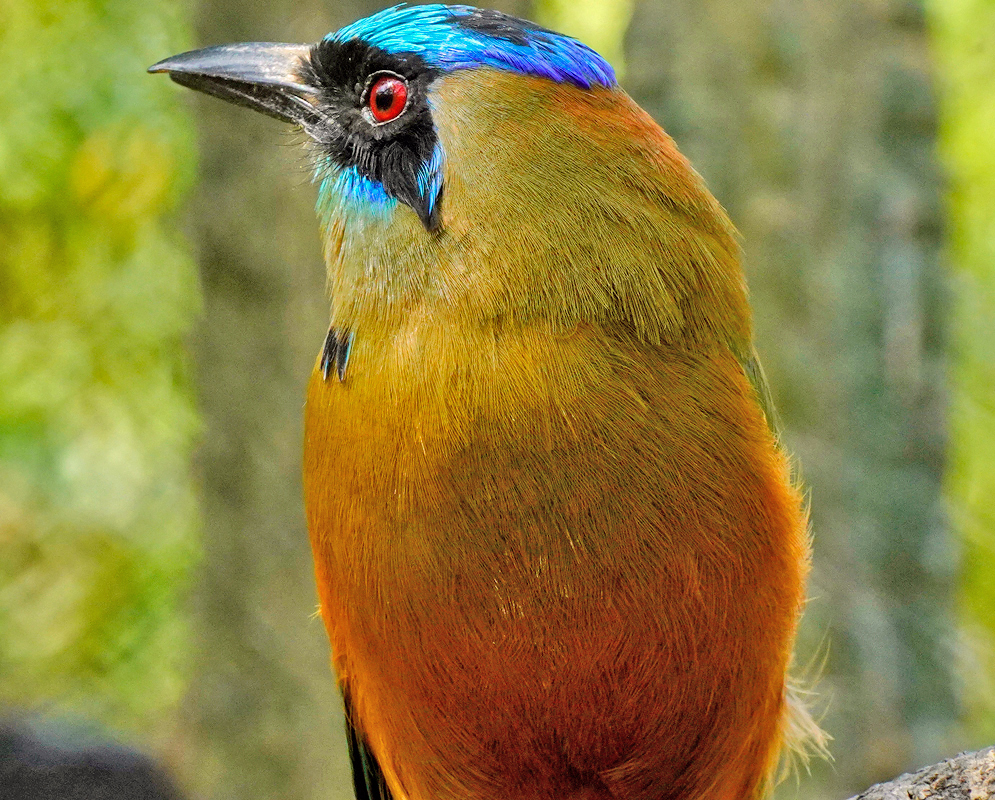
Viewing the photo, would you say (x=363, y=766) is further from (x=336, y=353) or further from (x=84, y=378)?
(x=84, y=378)

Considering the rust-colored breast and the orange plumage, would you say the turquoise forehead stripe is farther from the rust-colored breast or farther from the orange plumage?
the rust-colored breast

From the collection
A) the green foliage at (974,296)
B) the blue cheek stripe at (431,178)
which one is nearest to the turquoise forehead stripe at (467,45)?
the blue cheek stripe at (431,178)

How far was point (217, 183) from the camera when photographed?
19.2 feet

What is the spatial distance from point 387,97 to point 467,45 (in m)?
0.22

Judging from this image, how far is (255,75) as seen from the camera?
3.00 metres

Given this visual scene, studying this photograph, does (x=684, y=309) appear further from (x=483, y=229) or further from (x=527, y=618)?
(x=527, y=618)

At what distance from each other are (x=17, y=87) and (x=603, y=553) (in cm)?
631

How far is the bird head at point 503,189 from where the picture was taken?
260 cm

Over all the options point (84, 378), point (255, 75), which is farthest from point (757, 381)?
point (84, 378)

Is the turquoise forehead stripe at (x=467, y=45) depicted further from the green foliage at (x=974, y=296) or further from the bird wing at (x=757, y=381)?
the green foliage at (x=974, y=296)

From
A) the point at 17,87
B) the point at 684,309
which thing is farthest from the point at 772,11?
the point at 17,87

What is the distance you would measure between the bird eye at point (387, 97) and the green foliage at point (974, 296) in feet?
18.7

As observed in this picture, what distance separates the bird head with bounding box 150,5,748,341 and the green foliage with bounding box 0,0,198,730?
4.59 meters

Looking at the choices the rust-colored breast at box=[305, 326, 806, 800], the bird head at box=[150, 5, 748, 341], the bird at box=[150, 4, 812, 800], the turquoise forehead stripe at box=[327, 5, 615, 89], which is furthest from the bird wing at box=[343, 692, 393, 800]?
the turquoise forehead stripe at box=[327, 5, 615, 89]
